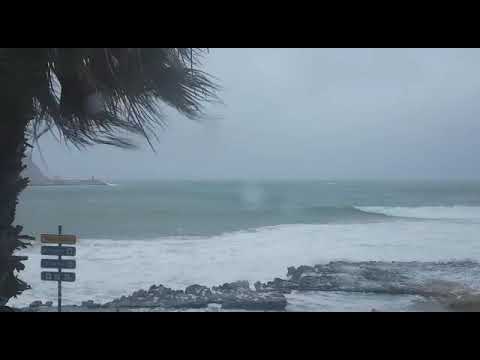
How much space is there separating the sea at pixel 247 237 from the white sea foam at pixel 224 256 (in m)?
0.02

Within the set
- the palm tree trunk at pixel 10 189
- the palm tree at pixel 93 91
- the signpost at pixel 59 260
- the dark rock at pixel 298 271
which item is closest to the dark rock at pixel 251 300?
the signpost at pixel 59 260

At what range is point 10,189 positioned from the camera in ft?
5.43

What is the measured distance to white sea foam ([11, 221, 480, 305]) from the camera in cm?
352

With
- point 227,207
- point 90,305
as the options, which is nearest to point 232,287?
point 90,305

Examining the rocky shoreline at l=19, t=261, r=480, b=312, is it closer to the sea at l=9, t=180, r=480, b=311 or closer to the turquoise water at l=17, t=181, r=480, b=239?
the sea at l=9, t=180, r=480, b=311

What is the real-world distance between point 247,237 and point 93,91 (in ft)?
22.9

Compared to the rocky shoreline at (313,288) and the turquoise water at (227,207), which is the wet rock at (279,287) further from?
the turquoise water at (227,207)

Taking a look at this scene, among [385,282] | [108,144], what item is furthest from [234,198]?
[108,144]

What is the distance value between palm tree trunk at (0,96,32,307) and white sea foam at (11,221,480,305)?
0.92 feet

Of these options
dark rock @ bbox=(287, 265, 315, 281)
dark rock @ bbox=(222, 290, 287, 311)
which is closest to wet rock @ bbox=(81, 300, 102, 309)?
dark rock @ bbox=(222, 290, 287, 311)

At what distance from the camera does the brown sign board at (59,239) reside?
8.00 ft
